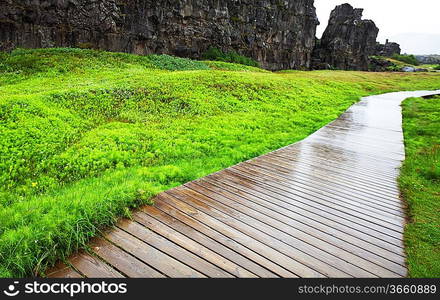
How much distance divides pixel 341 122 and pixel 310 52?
68.5 meters

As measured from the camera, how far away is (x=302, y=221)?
190 inches

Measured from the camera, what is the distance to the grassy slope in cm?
419

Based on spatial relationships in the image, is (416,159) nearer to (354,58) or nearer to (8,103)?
(8,103)

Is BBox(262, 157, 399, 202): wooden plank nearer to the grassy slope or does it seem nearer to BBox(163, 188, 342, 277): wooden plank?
the grassy slope

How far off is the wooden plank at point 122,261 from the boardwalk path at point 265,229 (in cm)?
1

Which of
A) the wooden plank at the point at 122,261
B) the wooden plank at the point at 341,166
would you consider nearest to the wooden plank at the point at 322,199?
the wooden plank at the point at 341,166

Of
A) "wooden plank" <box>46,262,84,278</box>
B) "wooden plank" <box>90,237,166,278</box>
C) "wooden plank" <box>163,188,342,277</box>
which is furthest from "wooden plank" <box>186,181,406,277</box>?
"wooden plank" <box>46,262,84,278</box>

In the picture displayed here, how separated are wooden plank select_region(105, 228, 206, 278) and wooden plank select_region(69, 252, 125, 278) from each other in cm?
35

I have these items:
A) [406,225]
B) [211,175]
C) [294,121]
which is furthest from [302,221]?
[294,121]

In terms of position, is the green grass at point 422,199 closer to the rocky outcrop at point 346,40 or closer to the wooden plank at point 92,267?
the wooden plank at point 92,267

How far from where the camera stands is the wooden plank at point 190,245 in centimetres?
352

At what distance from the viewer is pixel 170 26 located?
44.1 meters

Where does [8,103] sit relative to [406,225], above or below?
above

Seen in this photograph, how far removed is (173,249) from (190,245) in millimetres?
247
